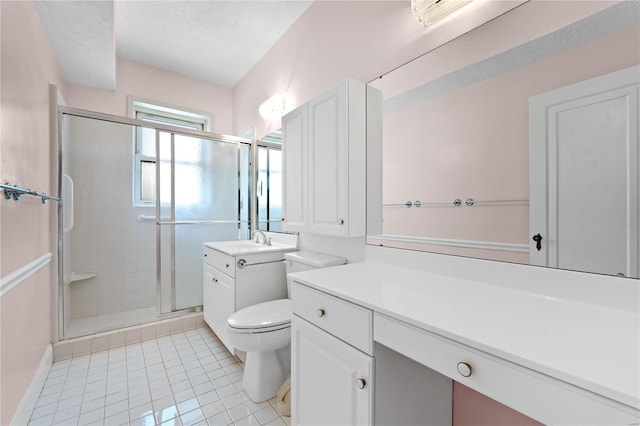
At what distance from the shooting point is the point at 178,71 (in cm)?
299

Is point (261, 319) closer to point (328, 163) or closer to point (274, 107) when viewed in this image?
point (328, 163)

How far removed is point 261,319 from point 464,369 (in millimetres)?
1172

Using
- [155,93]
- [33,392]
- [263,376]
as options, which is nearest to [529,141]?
[263,376]

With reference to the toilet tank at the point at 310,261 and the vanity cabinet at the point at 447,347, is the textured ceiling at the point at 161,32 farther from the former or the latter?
the vanity cabinet at the point at 447,347

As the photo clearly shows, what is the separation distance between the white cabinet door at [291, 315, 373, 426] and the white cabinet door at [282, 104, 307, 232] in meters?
0.79

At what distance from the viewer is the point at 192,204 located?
260cm

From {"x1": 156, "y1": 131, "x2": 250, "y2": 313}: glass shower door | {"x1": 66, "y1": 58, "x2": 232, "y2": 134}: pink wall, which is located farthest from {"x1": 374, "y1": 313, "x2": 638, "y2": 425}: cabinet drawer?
{"x1": 66, "y1": 58, "x2": 232, "y2": 134}: pink wall

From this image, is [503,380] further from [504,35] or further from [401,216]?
[504,35]

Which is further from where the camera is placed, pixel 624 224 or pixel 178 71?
pixel 178 71

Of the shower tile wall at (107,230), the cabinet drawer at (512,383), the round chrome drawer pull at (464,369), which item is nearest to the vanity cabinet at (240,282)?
the shower tile wall at (107,230)

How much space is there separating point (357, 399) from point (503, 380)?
50cm

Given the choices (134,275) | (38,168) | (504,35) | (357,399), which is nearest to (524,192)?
(504,35)

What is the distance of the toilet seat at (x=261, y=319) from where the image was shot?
1532 millimetres

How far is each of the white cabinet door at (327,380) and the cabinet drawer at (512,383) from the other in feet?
0.69
